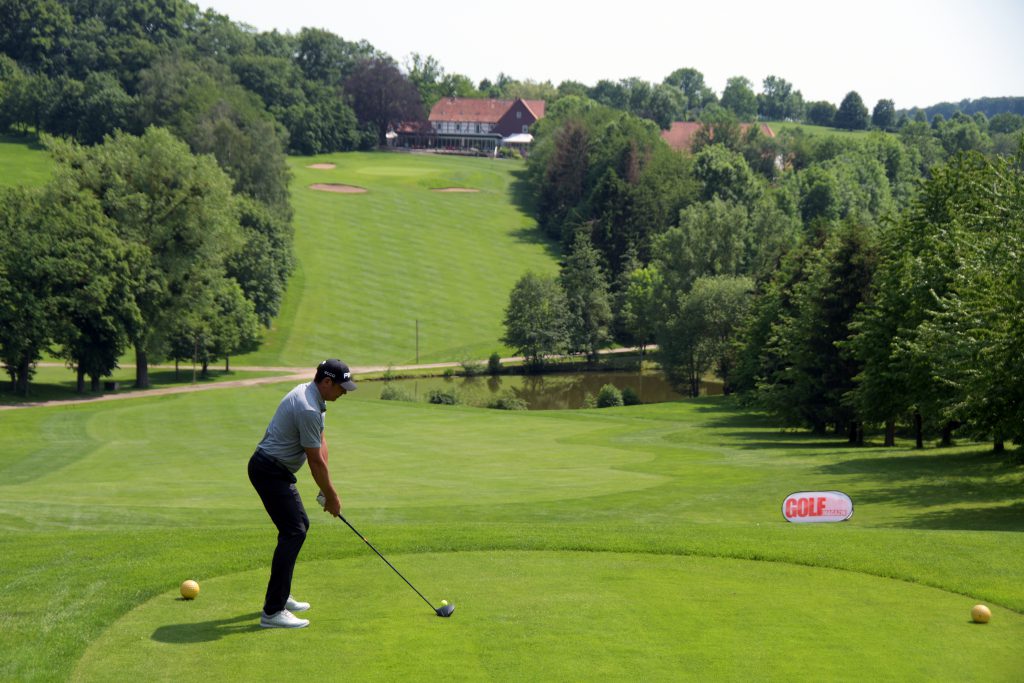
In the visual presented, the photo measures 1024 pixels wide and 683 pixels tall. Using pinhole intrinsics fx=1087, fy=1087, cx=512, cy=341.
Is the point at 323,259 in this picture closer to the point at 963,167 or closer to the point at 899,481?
the point at 963,167

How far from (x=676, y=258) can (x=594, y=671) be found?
294 feet

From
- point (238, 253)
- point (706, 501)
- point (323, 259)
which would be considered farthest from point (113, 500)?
point (323, 259)

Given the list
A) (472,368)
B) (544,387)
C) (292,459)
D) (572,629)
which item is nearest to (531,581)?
(572,629)

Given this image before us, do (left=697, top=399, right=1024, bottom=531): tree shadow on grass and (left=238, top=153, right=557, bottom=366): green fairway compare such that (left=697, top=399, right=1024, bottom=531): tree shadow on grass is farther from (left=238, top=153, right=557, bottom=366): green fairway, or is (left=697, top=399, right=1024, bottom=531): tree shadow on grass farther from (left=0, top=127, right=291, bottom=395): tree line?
(left=238, top=153, right=557, bottom=366): green fairway

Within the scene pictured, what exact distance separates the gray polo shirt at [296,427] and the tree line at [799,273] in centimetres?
1870

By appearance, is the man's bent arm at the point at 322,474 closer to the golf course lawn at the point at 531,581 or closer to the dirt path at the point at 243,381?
the golf course lawn at the point at 531,581

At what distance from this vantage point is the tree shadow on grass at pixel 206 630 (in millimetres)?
11328

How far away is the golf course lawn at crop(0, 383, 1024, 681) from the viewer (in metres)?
10.5

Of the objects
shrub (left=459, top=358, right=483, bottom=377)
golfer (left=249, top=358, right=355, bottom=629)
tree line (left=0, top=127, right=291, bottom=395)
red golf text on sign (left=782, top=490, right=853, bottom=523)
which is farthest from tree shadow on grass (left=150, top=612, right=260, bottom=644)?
shrub (left=459, top=358, right=483, bottom=377)

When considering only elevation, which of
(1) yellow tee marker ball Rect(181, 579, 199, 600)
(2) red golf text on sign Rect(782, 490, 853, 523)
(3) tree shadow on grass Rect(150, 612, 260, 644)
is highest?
(3) tree shadow on grass Rect(150, 612, 260, 644)

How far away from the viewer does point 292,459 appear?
1215 centimetres

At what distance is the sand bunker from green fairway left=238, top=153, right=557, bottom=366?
107cm

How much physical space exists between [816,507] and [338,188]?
141 m

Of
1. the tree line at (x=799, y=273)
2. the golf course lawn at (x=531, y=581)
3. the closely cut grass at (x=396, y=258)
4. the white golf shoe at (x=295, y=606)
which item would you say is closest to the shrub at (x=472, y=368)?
the tree line at (x=799, y=273)
